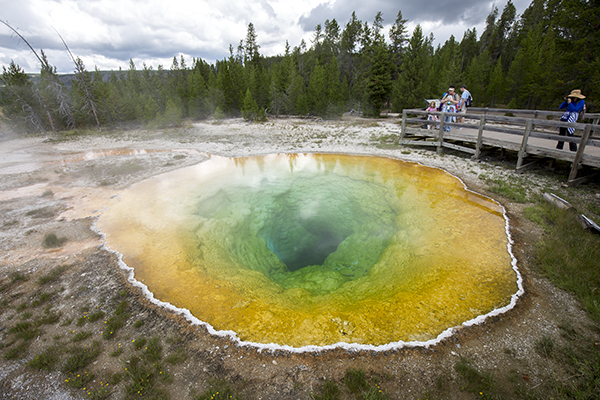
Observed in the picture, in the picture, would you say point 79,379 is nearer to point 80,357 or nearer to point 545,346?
point 80,357

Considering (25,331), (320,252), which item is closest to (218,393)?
(25,331)

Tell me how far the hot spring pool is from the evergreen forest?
18014 mm

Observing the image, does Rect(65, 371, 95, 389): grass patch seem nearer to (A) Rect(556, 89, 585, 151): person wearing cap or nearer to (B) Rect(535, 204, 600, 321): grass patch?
(B) Rect(535, 204, 600, 321): grass patch

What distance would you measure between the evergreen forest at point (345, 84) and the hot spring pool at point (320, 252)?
59.1 feet

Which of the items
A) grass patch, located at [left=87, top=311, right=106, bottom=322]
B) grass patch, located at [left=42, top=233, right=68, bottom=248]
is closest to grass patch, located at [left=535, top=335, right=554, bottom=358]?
grass patch, located at [left=87, top=311, right=106, bottom=322]

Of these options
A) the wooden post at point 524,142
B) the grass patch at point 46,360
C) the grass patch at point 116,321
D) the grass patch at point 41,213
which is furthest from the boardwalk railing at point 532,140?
the grass patch at point 41,213

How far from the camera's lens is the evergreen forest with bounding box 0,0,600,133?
20156 mm

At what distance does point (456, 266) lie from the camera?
17.8ft

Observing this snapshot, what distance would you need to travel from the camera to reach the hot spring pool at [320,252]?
14.2 feet

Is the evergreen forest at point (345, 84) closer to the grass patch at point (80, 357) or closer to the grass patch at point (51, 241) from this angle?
the grass patch at point (51, 241)

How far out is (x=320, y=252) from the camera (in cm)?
760

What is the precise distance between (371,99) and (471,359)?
27.6 meters

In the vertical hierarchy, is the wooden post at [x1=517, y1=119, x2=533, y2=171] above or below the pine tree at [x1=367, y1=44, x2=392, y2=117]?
below

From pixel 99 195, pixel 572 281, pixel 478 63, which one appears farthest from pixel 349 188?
pixel 478 63
